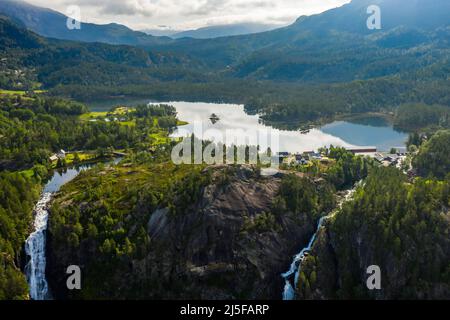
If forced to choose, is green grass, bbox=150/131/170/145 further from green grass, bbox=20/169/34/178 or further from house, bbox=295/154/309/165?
house, bbox=295/154/309/165

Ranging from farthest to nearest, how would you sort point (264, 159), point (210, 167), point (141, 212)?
point (264, 159) < point (210, 167) < point (141, 212)

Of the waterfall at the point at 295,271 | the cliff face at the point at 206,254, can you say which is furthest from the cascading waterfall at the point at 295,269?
the cliff face at the point at 206,254

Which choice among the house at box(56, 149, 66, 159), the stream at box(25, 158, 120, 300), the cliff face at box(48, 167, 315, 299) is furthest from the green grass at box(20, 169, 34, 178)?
the cliff face at box(48, 167, 315, 299)

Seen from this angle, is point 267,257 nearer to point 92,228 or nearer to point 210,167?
point 210,167

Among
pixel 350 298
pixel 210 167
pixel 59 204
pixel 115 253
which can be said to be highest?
pixel 210 167

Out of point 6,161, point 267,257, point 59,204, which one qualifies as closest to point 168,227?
point 267,257

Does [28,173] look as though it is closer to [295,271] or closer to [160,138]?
[160,138]

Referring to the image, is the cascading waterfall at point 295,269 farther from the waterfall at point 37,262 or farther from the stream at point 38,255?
the waterfall at point 37,262

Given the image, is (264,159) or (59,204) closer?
(59,204)
